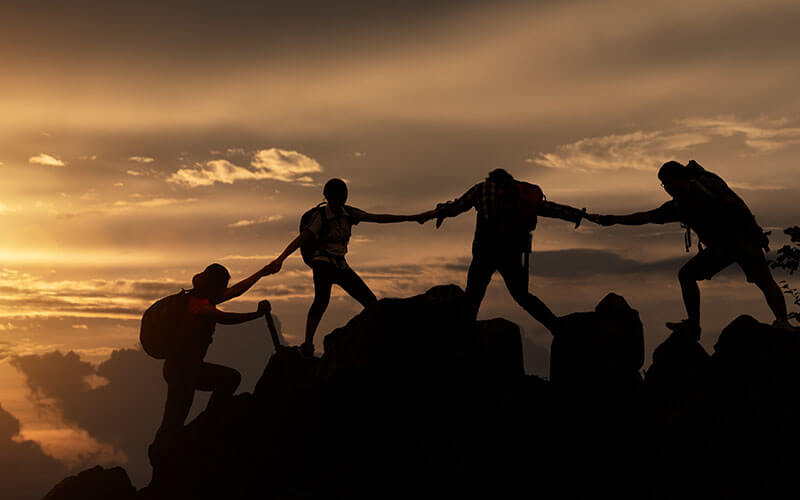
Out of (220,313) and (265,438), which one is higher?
(220,313)

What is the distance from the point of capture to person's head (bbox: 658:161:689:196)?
14.4 metres

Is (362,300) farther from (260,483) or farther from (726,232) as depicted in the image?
(726,232)

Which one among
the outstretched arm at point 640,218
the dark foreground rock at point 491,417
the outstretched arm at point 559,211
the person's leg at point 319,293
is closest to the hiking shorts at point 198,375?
the dark foreground rock at point 491,417

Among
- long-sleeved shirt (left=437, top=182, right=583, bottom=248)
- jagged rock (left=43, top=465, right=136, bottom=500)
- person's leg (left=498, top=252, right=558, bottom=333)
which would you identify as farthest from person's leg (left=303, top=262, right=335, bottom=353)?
jagged rock (left=43, top=465, right=136, bottom=500)

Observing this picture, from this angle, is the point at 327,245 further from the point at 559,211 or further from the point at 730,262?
the point at 730,262

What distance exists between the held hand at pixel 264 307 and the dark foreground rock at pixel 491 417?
5.48 feet

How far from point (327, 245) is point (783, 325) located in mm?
8914

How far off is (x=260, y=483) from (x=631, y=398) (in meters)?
7.65

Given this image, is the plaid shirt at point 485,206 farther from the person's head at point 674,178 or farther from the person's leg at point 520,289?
the person's head at point 674,178

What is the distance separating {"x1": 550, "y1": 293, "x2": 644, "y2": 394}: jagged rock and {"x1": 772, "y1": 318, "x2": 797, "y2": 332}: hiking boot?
285 cm

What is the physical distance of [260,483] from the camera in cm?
1481

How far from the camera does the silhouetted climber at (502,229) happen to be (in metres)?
14.8

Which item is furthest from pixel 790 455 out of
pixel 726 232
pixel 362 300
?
pixel 362 300

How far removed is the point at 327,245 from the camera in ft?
51.9
